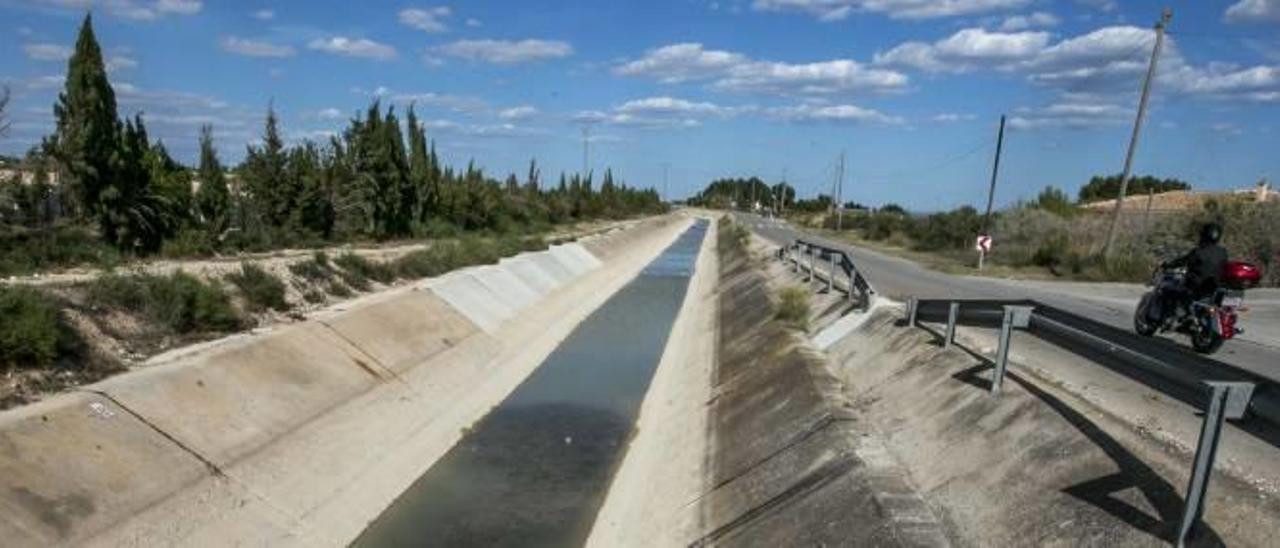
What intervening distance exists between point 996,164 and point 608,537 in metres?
48.4

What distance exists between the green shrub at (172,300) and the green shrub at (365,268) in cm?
955

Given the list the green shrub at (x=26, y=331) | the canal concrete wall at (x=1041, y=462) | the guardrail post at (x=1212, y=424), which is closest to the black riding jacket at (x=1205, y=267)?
the canal concrete wall at (x=1041, y=462)

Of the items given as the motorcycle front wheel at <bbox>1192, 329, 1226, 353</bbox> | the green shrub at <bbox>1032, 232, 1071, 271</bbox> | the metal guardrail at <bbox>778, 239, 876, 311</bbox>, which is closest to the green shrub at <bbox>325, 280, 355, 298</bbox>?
the metal guardrail at <bbox>778, 239, 876, 311</bbox>

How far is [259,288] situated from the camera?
2311 centimetres

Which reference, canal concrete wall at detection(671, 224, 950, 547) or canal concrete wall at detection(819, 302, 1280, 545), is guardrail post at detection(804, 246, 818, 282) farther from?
canal concrete wall at detection(819, 302, 1280, 545)

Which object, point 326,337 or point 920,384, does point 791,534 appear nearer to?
point 920,384

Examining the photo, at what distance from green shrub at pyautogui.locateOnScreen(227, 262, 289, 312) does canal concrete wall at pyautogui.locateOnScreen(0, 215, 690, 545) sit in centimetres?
119

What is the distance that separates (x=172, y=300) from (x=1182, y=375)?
706 inches

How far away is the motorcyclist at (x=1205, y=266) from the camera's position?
14.4m

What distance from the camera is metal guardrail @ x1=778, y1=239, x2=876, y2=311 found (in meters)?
22.1

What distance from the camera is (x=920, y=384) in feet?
44.8

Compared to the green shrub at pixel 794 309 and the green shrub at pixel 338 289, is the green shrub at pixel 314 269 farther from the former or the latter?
the green shrub at pixel 794 309

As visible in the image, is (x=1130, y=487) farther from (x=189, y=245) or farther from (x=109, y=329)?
(x=189, y=245)

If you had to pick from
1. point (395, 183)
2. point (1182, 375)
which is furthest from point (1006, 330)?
point (395, 183)
